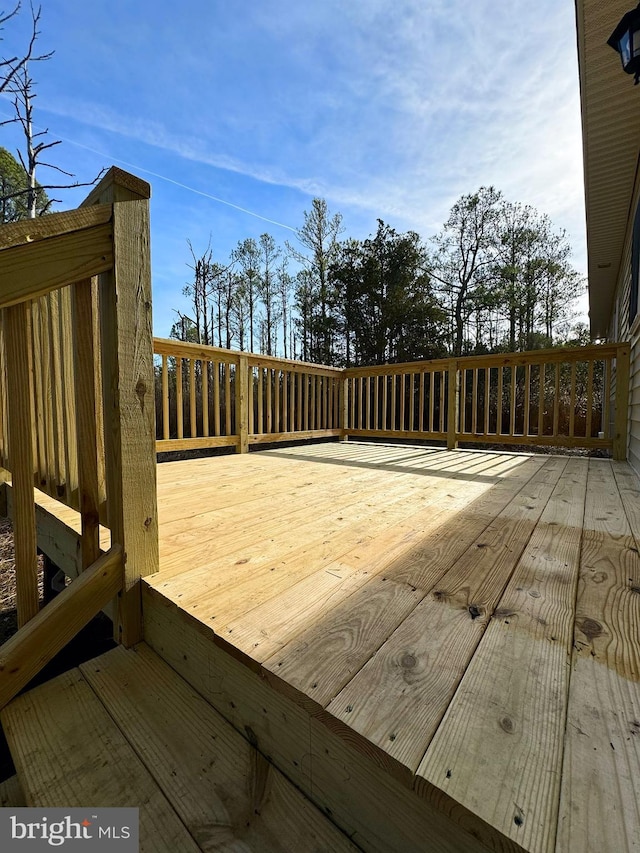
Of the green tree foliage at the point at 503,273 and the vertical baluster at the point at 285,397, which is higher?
the green tree foliage at the point at 503,273

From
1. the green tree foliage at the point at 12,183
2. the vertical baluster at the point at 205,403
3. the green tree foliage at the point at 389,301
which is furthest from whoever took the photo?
the green tree foliage at the point at 389,301

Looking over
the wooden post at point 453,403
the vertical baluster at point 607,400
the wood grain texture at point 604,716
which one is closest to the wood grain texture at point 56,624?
the wood grain texture at point 604,716

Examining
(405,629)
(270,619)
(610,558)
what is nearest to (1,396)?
(270,619)

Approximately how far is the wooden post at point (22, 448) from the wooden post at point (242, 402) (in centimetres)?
267

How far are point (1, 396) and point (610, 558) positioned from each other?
108 inches

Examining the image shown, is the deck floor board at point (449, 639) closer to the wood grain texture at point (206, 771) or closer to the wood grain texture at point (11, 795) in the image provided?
the wood grain texture at point (206, 771)

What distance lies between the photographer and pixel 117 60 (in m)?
6.03

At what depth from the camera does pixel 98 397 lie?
1113 mm

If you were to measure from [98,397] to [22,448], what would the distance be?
0.25 meters

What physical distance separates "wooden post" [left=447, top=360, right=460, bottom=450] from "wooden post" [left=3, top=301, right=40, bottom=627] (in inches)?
145

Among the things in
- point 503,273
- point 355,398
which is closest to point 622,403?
point 355,398

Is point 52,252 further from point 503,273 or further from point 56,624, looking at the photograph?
point 503,273

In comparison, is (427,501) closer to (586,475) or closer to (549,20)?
(586,475)

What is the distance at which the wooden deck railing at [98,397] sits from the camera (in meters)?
0.88
